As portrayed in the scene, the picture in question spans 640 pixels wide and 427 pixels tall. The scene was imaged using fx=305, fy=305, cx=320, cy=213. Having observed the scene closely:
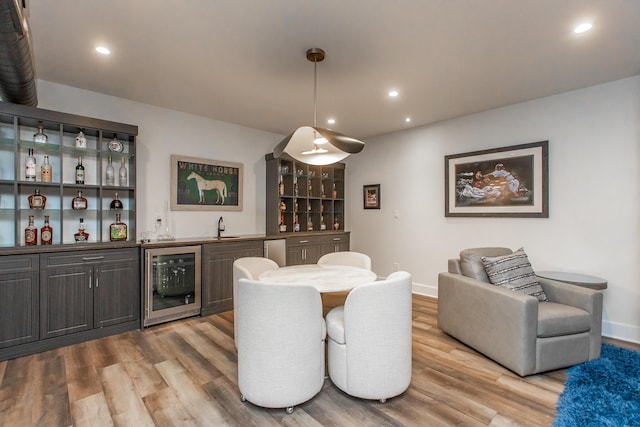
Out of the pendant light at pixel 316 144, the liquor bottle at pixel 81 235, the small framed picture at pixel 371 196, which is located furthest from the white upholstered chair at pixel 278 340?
the small framed picture at pixel 371 196

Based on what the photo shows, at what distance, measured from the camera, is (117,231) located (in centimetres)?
347

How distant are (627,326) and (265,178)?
15.7 ft

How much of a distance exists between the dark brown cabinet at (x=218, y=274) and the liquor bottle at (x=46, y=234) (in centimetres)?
148

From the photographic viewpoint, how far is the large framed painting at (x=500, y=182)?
3607 mm

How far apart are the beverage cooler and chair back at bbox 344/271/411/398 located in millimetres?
2410

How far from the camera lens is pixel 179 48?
2.52 meters

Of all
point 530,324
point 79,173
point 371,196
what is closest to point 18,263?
point 79,173

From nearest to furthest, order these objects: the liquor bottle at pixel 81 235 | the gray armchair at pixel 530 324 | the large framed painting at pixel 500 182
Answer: the gray armchair at pixel 530 324, the liquor bottle at pixel 81 235, the large framed painting at pixel 500 182

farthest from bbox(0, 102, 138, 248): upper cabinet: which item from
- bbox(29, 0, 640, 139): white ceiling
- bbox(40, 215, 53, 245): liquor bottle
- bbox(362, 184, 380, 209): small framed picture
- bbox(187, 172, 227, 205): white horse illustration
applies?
bbox(362, 184, 380, 209): small framed picture

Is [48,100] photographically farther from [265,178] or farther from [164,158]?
[265,178]

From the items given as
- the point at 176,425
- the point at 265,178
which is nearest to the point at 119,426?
the point at 176,425

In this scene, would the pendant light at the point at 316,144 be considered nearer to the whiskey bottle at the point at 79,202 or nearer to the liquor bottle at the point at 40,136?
the whiskey bottle at the point at 79,202

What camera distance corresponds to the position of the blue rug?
182 cm

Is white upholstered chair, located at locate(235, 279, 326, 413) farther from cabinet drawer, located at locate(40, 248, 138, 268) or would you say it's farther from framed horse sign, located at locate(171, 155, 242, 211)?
framed horse sign, located at locate(171, 155, 242, 211)
